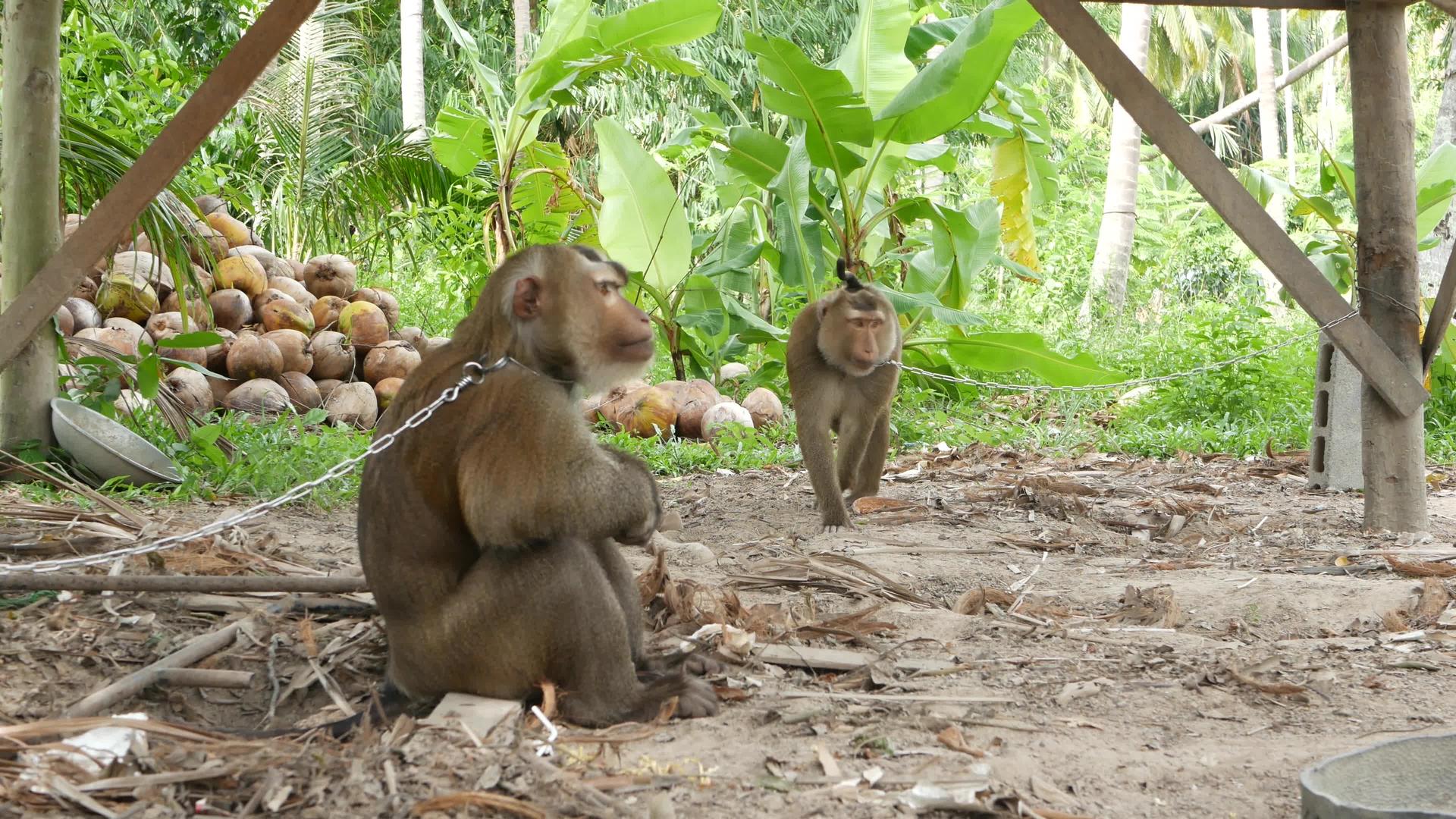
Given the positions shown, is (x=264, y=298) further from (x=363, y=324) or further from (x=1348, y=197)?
(x=1348, y=197)

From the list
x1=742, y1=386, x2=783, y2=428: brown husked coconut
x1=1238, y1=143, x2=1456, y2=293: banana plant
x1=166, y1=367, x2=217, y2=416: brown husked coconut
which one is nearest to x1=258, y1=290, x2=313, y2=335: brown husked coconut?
x1=166, y1=367, x2=217, y2=416: brown husked coconut

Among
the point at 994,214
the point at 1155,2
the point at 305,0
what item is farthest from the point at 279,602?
the point at 994,214

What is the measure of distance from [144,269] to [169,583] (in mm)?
5947

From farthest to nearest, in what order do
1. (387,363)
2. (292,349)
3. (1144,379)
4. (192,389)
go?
(387,363) < (292,349) < (1144,379) < (192,389)

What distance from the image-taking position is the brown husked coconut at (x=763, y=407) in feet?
34.4

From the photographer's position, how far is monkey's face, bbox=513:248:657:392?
347 centimetres

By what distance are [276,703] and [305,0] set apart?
2821 millimetres

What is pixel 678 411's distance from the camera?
33.7 ft

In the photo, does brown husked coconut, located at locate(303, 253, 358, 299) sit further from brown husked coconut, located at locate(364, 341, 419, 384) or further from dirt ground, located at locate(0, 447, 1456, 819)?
dirt ground, located at locate(0, 447, 1456, 819)

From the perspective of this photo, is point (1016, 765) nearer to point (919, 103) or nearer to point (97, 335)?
point (919, 103)

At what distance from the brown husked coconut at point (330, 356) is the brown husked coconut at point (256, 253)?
845 mm

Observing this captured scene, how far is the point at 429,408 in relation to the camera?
3.32 metres

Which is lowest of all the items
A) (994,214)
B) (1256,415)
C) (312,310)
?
(1256,415)

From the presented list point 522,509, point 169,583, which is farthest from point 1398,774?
point 169,583
